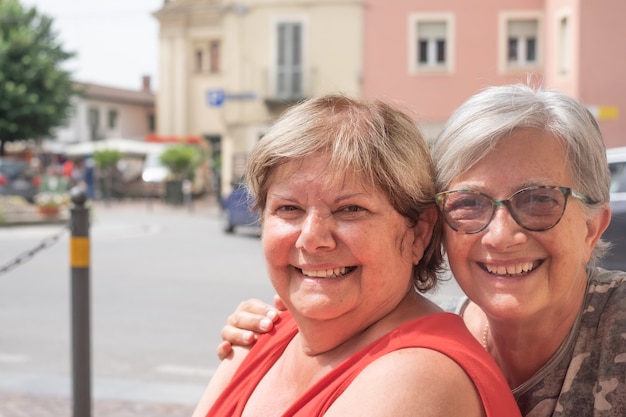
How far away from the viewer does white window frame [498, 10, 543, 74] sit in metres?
26.6

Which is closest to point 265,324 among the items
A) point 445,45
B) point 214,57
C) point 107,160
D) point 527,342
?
point 527,342

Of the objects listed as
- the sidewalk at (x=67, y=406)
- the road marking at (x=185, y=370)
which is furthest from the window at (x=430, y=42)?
the sidewalk at (x=67, y=406)

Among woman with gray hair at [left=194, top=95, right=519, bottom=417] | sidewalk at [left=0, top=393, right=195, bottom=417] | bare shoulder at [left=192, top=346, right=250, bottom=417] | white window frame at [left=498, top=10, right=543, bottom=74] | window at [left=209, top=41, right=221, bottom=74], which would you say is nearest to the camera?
woman with gray hair at [left=194, top=95, right=519, bottom=417]

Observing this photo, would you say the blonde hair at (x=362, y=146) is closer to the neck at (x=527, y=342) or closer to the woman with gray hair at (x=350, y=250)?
the woman with gray hair at (x=350, y=250)

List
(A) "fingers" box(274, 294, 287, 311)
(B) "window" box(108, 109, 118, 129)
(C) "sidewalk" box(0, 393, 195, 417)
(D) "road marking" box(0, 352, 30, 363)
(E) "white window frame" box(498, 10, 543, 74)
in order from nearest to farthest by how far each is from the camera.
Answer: (A) "fingers" box(274, 294, 287, 311) < (C) "sidewalk" box(0, 393, 195, 417) < (D) "road marking" box(0, 352, 30, 363) < (E) "white window frame" box(498, 10, 543, 74) < (B) "window" box(108, 109, 118, 129)

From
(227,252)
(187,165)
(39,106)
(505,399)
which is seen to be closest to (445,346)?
(505,399)

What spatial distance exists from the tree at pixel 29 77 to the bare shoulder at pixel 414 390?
3886cm

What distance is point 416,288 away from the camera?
186cm

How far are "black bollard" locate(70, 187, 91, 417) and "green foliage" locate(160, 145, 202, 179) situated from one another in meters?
27.0

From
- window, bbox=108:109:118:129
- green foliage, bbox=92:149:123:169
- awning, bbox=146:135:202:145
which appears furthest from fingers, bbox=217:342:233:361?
window, bbox=108:109:118:129

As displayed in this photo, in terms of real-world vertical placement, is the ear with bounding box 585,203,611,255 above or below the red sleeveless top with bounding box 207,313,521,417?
above

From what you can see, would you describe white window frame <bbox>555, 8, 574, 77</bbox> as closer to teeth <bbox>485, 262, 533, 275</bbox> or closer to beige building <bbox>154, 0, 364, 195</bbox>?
beige building <bbox>154, 0, 364, 195</bbox>

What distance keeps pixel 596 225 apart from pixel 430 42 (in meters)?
26.1

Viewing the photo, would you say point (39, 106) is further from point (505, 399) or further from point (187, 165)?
point (505, 399)
